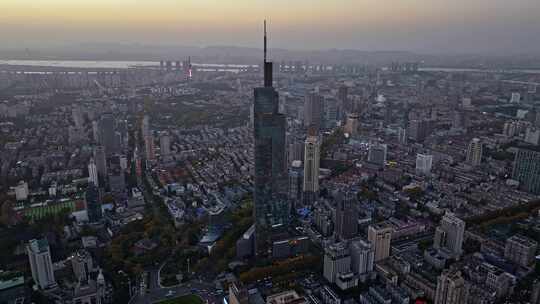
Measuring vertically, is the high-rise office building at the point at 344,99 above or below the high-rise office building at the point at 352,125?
above

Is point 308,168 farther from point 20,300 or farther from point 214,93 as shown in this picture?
point 214,93

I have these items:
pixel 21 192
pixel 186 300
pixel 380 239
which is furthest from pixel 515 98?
pixel 21 192

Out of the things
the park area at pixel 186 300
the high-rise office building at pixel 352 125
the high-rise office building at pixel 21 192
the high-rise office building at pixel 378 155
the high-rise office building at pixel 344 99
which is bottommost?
the park area at pixel 186 300

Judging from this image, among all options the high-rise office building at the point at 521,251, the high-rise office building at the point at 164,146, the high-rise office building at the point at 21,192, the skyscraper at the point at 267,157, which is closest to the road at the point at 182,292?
the skyscraper at the point at 267,157

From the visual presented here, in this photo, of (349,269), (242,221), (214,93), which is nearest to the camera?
(349,269)

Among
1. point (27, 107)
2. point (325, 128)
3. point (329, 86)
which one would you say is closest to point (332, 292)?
point (325, 128)

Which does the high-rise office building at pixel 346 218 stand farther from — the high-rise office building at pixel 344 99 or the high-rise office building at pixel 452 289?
the high-rise office building at pixel 344 99

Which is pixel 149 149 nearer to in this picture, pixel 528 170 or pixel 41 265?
pixel 41 265
